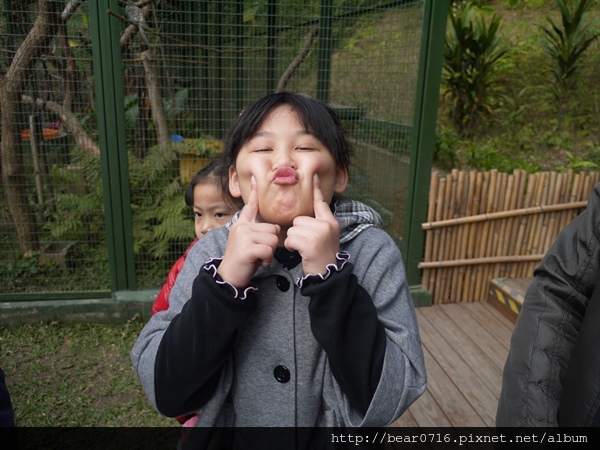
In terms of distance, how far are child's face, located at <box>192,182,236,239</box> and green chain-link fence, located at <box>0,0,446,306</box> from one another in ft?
6.46

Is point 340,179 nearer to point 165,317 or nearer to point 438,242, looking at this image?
point 165,317

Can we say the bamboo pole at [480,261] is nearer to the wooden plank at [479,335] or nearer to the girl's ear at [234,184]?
the wooden plank at [479,335]

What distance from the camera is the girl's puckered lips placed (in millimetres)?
1152

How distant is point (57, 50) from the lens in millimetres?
3912

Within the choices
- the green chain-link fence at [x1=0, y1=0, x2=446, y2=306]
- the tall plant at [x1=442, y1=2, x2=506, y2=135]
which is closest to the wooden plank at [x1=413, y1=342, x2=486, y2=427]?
the green chain-link fence at [x1=0, y1=0, x2=446, y2=306]

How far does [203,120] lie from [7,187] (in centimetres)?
166

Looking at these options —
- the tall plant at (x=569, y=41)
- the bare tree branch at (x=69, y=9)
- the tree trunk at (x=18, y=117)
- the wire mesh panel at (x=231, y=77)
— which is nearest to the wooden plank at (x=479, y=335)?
the wire mesh panel at (x=231, y=77)

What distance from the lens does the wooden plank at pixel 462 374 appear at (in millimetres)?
3199

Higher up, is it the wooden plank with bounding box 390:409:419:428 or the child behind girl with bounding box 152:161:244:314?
the child behind girl with bounding box 152:161:244:314

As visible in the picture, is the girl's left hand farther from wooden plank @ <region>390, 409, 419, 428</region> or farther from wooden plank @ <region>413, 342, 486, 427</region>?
wooden plank @ <region>413, 342, 486, 427</region>

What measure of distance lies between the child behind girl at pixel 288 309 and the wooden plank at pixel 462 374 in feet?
7.43

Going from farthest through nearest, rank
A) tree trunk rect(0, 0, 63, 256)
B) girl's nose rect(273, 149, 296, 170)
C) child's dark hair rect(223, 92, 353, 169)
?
tree trunk rect(0, 0, 63, 256) → child's dark hair rect(223, 92, 353, 169) → girl's nose rect(273, 149, 296, 170)

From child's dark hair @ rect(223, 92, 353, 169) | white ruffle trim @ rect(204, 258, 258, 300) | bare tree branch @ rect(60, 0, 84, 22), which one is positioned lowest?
white ruffle trim @ rect(204, 258, 258, 300)

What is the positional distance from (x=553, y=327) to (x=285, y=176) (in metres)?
0.87
